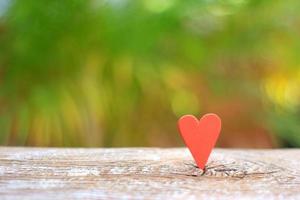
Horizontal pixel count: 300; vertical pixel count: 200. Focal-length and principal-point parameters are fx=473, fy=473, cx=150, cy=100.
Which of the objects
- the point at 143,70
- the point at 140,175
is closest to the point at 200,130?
the point at 140,175

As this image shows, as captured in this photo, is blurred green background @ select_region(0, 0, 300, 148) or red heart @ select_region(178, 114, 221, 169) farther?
blurred green background @ select_region(0, 0, 300, 148)

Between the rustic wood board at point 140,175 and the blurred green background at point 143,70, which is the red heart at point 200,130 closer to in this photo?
the rustic wood board at point 140,175

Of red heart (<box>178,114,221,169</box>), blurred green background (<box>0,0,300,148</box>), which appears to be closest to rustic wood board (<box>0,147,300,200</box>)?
red heart (<box>178,114,221,169</box>)

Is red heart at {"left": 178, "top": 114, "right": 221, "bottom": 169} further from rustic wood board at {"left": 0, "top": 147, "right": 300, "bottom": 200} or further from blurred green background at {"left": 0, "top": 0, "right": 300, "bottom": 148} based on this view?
blurred green background at {"left": 0, "top": 0, "right": 300, "bottom": 148}

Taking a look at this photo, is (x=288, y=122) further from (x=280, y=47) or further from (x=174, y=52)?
(x=174, y=52)

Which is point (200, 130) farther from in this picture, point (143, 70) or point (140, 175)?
point (143, 70)
